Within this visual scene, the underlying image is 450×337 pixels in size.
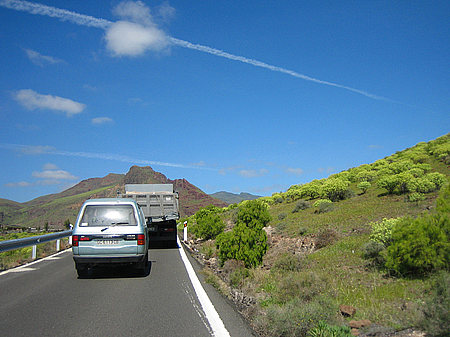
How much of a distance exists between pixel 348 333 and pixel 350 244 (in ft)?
23.9

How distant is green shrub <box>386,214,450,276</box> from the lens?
255 inches

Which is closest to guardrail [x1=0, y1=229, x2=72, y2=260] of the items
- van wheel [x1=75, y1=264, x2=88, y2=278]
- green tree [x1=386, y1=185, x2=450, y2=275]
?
van wheel [x1=75, y1=264, x2=88, y2=278]

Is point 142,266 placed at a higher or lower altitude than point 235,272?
higher

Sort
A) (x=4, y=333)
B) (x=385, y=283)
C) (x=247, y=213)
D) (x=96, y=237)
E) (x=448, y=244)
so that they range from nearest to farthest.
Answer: (x=4, y=333) → (x=448, y=244) → (x=385, y=283) → (x=96, y=237) → (x=247, y=213)

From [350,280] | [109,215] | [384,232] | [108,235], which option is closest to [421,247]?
[350,280]

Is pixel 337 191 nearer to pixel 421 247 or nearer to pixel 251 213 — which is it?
pixel 251 213

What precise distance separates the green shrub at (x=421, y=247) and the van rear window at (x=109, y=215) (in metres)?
6.44

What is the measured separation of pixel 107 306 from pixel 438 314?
17.1ft

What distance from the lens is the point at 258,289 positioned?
8062mm

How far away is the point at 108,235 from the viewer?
31.3 feet

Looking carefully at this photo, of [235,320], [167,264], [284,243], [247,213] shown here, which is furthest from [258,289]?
[247,213]

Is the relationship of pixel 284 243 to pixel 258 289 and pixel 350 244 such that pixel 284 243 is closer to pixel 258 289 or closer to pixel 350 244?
pixel 350 244

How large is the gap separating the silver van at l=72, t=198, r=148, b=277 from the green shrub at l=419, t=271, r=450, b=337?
23.3 ft

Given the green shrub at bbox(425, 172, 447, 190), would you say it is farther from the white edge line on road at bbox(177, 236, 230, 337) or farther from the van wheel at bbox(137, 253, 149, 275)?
the van wheel at bbox(137, 253, 149, 275)
